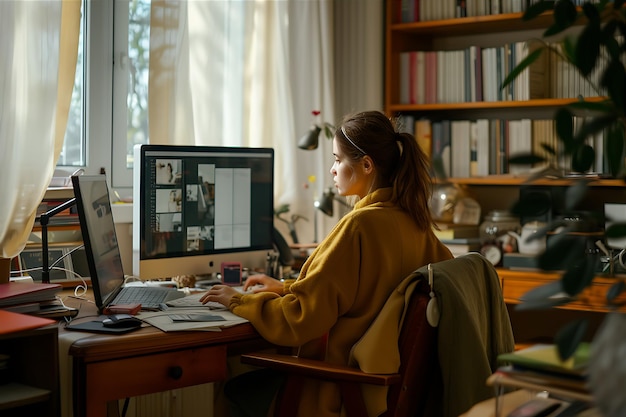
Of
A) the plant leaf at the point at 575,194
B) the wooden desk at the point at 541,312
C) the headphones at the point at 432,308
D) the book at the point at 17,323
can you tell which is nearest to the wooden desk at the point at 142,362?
the book at the point at 17,323

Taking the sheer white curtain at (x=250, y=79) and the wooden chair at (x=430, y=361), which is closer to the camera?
the wooden chair at (x=430, y=361)

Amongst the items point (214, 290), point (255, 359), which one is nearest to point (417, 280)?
point (255, 359)

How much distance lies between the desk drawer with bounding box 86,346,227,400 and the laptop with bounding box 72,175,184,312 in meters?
0.26

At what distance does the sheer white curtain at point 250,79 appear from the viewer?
9.73 feet


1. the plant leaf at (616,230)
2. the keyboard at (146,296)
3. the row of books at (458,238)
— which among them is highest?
A: the plant leaf at (616,230)

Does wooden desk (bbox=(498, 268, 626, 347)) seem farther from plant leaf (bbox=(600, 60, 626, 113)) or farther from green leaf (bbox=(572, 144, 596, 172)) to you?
plant leaf (bbox=(600, 60, 626, 113))

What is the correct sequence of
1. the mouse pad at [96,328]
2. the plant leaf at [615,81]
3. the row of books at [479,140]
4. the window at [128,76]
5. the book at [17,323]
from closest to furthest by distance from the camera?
the plant leaf at [615,81] < the book at [17,323] < the mouse pad at [96,328] < the window at [128,76] < the row of books at [479,140]

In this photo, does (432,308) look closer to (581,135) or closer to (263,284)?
(263,284)

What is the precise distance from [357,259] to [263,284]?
0.51 m

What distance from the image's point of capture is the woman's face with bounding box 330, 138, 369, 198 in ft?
7.49

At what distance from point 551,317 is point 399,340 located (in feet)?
5.75

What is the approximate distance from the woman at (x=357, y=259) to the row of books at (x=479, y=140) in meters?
1.17

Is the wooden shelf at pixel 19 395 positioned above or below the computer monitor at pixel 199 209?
below

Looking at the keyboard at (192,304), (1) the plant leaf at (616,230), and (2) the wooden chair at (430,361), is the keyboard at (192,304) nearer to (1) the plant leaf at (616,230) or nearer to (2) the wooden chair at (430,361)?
(2) the wooden chair at (430,361)
